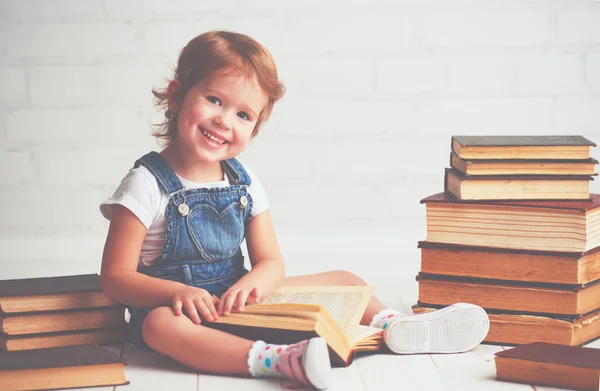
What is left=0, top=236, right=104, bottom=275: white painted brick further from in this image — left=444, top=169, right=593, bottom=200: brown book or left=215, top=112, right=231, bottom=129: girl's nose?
left=444, top=169, right=593, bottom=200: brown book

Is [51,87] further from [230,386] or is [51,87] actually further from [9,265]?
[230,386]

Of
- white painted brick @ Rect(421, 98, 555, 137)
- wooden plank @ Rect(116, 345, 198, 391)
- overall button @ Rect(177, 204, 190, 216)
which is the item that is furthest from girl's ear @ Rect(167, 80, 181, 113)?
white painted brick @ Rect(421, 98, 555, 137)

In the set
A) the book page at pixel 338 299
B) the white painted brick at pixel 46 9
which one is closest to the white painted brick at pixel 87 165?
the white painted brick at pixel 46 9

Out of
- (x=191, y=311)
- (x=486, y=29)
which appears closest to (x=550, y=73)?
(x=486, y=29)

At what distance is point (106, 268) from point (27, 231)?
117 cm

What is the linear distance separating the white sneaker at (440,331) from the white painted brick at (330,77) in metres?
1.16

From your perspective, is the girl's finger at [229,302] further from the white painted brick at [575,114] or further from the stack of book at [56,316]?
the white painted brick at [575,114]

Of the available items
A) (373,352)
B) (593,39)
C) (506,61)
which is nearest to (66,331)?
(373,352)

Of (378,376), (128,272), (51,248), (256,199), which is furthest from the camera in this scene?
(51,248)

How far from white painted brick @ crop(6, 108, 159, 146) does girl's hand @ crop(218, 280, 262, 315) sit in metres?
1.11

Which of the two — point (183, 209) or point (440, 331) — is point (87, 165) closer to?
point (183, 209)

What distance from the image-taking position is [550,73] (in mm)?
2854

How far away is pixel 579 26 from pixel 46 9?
152cm

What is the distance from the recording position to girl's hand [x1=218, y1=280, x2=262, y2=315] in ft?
5.66
